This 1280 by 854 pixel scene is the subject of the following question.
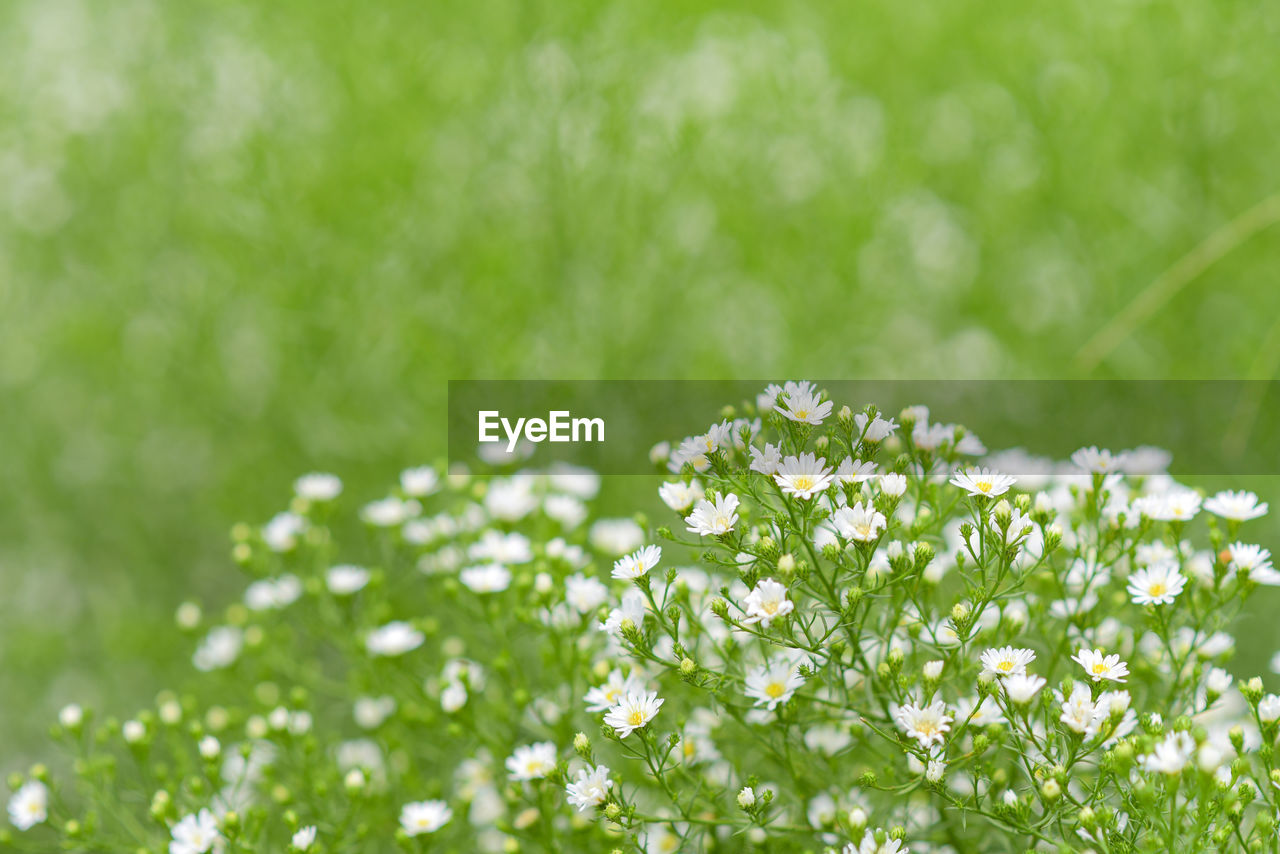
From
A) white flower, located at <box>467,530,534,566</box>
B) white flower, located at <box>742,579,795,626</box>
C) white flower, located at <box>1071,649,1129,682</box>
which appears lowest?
white flower, located at <box>1071,649,1129,682</box>

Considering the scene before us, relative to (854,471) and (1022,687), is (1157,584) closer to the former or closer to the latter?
(1022,687)

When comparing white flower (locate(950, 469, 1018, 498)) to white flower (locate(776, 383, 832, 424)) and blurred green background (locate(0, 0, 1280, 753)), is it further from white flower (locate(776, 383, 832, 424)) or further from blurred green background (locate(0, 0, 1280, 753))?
blurred green background (locate(0, 0, 1280, 753))

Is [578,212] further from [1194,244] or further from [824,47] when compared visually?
[1194,244]

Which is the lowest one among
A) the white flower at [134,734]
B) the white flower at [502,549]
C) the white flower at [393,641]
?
the white flower at [134,734]

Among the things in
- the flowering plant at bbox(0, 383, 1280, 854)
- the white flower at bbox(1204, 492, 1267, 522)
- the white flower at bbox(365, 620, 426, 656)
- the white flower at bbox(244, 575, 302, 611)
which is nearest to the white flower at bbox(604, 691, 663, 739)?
the flowering plant at bbox(0, 383, 1280, 854)

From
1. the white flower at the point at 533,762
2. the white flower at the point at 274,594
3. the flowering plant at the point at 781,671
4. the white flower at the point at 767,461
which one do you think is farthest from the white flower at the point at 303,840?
the white flower at the point at 767,461

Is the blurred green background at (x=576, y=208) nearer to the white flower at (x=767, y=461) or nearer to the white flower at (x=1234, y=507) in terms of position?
the white flower at (x=1234, y=507)
